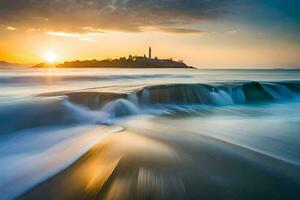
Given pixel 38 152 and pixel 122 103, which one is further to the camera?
pixel 122 103

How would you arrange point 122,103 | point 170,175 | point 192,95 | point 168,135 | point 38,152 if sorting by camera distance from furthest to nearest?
point 192,95 < point 122,103 < point 168,135 < point 38,152 < point 170,175

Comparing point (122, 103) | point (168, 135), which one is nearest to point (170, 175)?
point (168, 135)

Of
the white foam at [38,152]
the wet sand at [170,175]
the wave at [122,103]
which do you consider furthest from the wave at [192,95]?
the wet sand at [170,175]

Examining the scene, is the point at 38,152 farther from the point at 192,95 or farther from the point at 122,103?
the point at 192,95

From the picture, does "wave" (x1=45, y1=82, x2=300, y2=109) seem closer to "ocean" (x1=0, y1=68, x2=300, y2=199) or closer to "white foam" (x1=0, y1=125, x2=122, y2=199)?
"ocean" (x1=0, y1=68, x2=300, y2=199)

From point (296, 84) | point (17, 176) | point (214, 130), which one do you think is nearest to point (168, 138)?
point (214, 130)

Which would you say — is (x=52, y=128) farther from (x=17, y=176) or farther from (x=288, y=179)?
(x=288, y=179)

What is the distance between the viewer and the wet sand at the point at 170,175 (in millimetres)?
4047

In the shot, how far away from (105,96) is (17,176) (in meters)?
8.04

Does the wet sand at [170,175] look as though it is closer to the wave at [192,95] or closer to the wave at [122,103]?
the wave at [122,103]

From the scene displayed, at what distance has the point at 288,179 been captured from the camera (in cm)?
472

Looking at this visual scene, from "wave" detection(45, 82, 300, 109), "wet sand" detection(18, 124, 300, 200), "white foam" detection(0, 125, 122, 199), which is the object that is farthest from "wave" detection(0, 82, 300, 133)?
"wet sand" detection(18, 124, 300, 200)

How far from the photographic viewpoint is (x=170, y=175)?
185 inches

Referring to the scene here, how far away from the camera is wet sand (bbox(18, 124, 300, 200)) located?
13.3 feet
